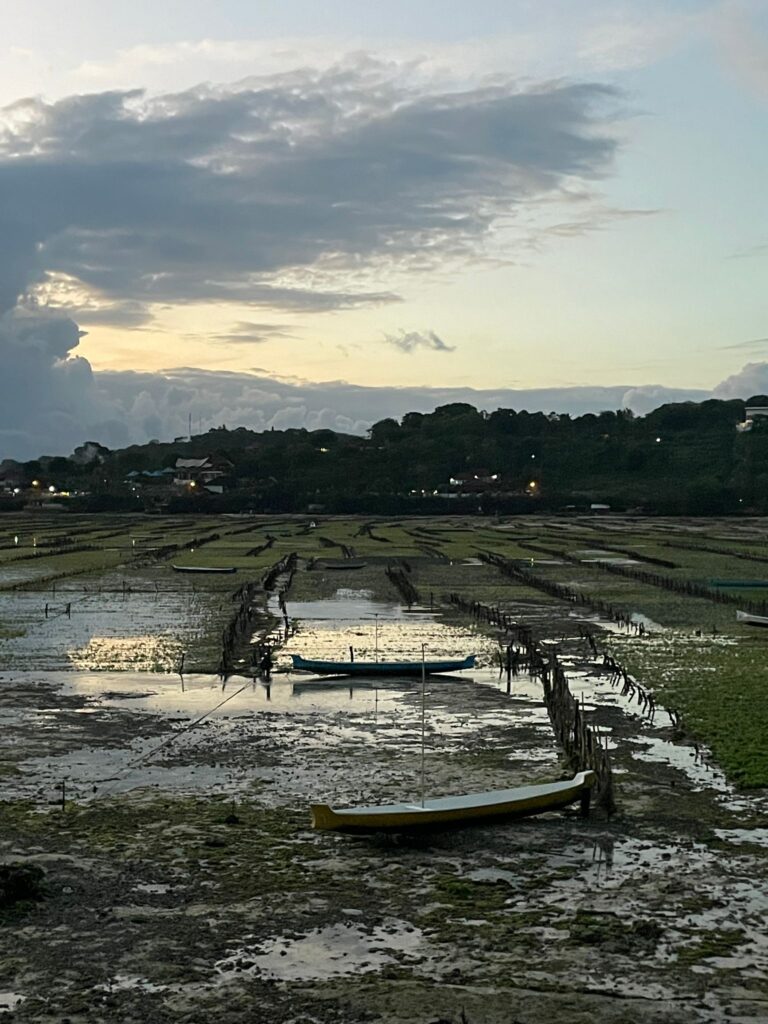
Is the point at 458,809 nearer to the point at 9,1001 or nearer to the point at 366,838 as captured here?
the point at 366,838

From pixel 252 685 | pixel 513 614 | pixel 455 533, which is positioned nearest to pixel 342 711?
pixel 252 685

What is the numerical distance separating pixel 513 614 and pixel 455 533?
238 feet

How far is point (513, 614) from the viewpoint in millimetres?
53281

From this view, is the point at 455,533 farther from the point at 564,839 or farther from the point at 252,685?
the point at 564,839

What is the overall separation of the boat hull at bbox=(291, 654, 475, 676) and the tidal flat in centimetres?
46

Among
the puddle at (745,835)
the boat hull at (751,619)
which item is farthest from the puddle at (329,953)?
the boat hull at (751,619)

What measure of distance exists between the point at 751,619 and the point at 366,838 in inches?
1290

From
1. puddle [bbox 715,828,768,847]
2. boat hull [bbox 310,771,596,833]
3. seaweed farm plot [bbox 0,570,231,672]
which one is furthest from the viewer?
seaweed farm plot [bbox 0,570,231,672]

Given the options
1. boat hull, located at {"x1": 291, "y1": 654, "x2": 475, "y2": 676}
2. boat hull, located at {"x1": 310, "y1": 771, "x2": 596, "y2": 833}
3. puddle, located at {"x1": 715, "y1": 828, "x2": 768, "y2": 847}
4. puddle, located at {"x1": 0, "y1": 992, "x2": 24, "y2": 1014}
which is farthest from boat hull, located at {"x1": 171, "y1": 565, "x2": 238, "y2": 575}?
puddle, located at {"x1": 0, "y1": 992, "x2": 24, "y2": 1014}

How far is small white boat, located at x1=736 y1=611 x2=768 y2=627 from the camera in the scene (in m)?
47.7

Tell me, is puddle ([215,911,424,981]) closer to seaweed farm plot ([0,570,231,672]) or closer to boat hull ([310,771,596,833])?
boat hull ([310,771,596,833])

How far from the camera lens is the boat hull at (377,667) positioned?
36125mm

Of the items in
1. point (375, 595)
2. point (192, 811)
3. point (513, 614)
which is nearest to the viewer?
point (192, 811)

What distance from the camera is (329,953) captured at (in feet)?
49.4
